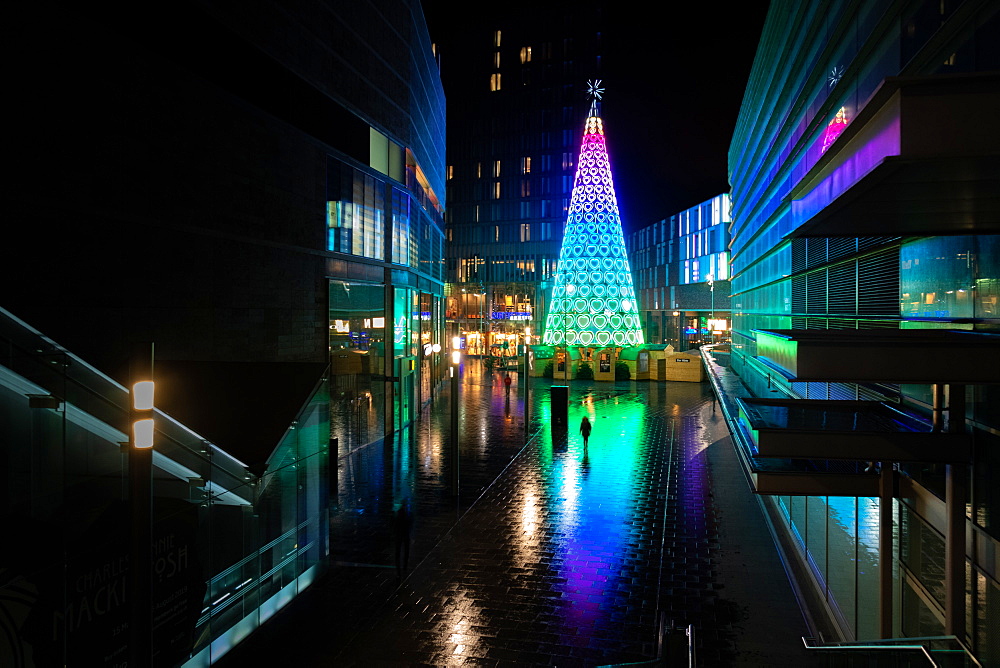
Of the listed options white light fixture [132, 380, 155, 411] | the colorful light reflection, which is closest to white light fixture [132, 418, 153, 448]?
white light fixture [132, 380, 155, 411]

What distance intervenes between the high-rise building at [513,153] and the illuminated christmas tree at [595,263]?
31.9m

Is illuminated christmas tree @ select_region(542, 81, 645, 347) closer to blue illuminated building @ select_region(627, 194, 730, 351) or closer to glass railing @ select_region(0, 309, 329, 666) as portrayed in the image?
blue illuminated building @ select_region(627, 194, 730, 351)

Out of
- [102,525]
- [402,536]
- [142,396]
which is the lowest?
[402,536]

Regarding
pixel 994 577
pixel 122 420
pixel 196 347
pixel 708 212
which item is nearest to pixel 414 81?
pixel 196 347

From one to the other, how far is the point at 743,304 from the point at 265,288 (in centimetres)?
2106

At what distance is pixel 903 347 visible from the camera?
17.4 feet

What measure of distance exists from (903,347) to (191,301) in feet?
47.4

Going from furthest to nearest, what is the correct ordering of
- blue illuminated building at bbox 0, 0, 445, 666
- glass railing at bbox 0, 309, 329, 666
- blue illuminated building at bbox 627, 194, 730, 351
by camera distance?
blue illuminated building at bbox 627, 194, 730, 351 → blue illuminated building at bbox 0, 0, 445, 666 → glass railing at bbox 0, 309, 329, 666

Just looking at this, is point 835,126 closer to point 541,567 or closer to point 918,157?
point 918,157

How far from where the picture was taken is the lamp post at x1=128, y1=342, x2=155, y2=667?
5.33m

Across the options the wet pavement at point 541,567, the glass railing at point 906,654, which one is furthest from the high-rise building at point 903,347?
the wet pavement at point 541,567

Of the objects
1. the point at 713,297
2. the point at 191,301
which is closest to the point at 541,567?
the point at 191,301

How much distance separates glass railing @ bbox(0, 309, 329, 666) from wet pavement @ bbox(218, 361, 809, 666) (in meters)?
1.05

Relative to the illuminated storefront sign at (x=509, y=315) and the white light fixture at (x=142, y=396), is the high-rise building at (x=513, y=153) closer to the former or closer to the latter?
the illuminated storefront sign at (x=509, y=315)
